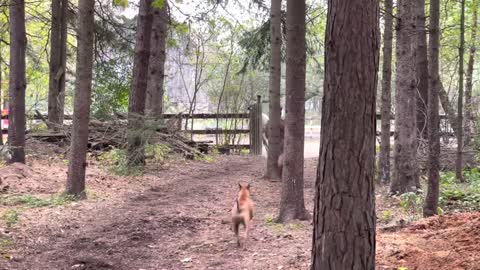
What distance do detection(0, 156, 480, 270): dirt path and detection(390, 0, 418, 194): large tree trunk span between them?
178 cm

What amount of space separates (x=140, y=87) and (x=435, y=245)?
9.37 m

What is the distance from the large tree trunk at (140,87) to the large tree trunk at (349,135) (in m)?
9.55

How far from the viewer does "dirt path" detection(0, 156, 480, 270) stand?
5.48 metres

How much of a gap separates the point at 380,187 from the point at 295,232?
15.0ft

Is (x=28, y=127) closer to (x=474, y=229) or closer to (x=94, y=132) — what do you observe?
(x=94, y=132)

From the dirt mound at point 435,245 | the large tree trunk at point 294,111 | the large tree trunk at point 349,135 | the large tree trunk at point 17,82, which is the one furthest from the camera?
the large tree trunk at point 17,82

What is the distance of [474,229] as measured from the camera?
5.51 m

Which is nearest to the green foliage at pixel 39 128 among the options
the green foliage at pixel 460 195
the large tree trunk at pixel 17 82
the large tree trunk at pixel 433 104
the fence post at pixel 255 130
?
the large tree trunk at pixel 17 82

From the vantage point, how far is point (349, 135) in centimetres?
383

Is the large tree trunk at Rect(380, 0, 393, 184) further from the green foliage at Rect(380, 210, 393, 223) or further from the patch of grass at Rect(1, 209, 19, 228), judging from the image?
the patch of grass at Rect(1, 209, 19, 228)

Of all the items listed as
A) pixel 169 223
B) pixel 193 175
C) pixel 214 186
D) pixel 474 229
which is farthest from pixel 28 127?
pixel 474 229

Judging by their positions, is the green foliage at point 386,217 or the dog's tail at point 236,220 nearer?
the dog's tail at point 236,220

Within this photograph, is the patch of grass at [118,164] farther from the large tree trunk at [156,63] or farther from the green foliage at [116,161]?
the large tree trunk at [156,63]

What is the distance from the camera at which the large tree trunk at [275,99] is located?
41.2ft
